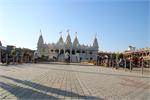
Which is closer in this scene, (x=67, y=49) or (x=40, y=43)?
(x=40, y=43)

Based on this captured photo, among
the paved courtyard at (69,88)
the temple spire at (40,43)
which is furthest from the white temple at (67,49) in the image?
the paved courtyard at (69,88)

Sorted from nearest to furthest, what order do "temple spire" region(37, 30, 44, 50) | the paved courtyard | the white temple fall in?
the paved courtyard
the white temple
"temple spire" region(37, 30, 44, 50)

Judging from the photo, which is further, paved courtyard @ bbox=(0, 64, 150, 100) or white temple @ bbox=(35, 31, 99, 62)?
white temple @ bbox=(35, 31, 99, 62)

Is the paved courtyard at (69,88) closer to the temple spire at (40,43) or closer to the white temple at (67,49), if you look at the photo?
the white temple at (67,49)

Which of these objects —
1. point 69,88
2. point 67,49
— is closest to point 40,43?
point 67,49

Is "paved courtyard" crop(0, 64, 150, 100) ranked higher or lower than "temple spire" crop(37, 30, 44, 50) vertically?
lower

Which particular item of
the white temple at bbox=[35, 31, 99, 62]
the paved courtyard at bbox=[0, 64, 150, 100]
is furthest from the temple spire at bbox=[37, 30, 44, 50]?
the paved courtyard at bbox=[0, 64, 150, 100]

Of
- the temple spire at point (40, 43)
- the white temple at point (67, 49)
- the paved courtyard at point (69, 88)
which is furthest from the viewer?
the temple spire at point (40, 43)

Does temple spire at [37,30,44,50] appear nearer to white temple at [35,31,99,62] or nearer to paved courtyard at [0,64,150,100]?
white temple at [35,31,99,62]

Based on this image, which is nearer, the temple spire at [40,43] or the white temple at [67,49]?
the white temple at [67,49]

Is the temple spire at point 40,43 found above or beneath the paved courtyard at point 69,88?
above

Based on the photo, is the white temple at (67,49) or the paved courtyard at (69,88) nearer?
the paved courtyard at (69,88)

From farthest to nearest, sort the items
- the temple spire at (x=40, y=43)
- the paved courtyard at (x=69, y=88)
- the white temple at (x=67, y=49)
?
the temple spire at (x=40, y=43) → the white temple at (x=67, y=49) → the paved courtyard at (x=69, y=88)

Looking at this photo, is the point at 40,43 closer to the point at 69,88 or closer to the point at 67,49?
the point at 67,49
